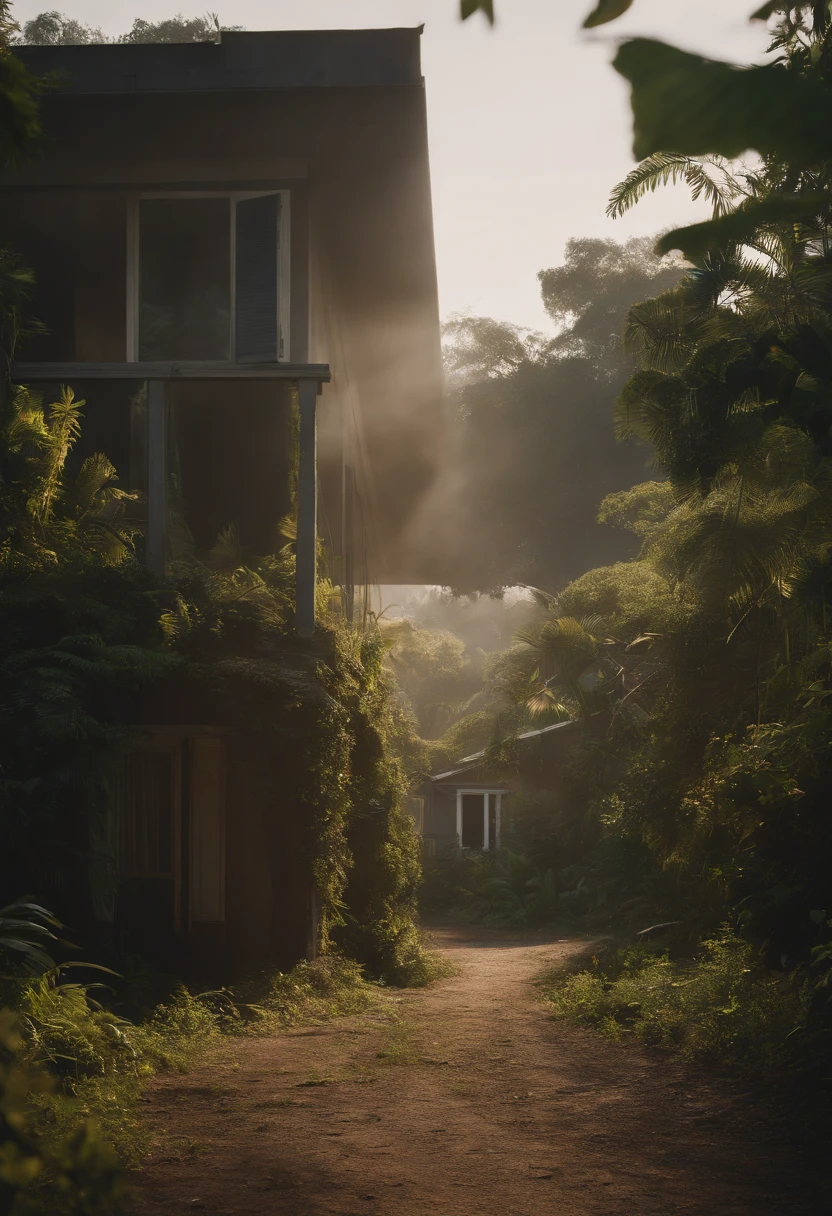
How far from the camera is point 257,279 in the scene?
37.1ft

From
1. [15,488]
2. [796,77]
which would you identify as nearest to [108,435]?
[15,488]

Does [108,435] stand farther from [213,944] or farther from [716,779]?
[716,779]

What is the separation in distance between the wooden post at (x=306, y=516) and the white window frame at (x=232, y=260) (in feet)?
2.49

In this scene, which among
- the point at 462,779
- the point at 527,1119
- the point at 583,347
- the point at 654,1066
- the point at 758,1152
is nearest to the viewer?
the point at 758,1152

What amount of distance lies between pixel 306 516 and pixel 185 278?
127 inches

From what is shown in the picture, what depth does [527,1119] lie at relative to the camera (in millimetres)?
6188

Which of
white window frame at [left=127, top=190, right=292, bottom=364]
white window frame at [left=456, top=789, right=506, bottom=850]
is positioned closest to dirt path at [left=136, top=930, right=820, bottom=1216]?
white window frame at [left=127, top=190, right=292, bottom=364]

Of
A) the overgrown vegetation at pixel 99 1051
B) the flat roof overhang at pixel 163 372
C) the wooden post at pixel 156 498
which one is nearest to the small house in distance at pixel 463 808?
the flat roof overhang at pixel 163 372

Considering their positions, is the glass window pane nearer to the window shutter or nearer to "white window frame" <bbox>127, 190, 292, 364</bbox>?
"white window frame" <bbox>127, 190, 292, 364</bbox>

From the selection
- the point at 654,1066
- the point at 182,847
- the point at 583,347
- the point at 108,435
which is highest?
the point at 583,347

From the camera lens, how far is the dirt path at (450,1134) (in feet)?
15.4

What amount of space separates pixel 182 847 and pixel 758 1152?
22.0 feet

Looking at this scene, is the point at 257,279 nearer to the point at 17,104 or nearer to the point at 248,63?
the point at 248,63

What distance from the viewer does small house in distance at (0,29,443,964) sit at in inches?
407
